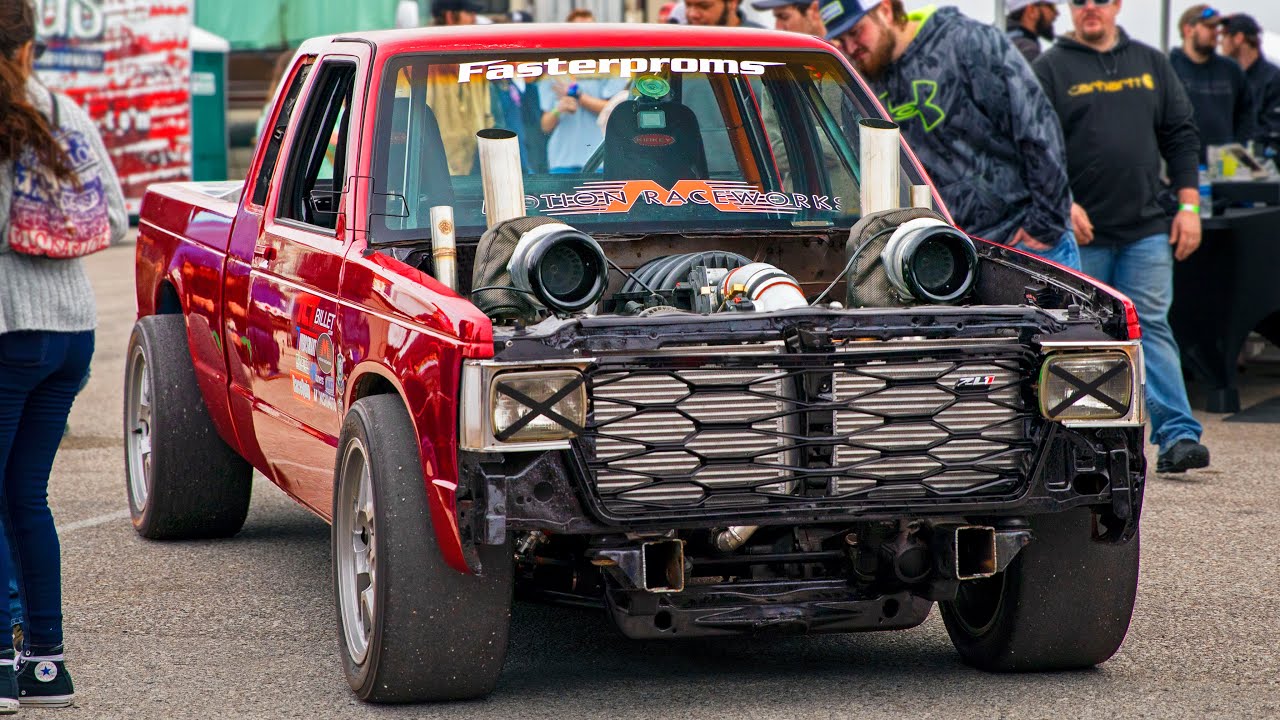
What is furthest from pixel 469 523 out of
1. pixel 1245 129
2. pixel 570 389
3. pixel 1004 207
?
pixel 1245 129

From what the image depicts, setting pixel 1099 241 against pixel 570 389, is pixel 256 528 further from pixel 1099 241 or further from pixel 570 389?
pixel 1099 241

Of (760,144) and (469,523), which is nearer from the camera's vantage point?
(469,523)

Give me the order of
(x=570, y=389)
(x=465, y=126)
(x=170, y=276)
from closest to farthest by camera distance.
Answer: (x=570, y=389), (x=465, y=126), (x=170, y=276)

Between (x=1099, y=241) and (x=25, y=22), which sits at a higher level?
(x=25, y=22)

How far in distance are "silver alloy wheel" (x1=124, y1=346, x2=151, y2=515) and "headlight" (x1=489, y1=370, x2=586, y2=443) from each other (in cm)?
329

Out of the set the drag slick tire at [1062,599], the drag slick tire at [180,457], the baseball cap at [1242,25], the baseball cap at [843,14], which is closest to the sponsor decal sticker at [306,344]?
the drag slick tire at [180,457]

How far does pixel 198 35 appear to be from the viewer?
81.0ft

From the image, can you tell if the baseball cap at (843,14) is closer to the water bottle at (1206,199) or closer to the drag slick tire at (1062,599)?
the drag slick tire at (1062,599)

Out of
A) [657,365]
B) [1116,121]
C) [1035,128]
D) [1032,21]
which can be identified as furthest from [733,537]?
[1032,21]

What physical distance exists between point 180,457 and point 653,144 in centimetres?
231

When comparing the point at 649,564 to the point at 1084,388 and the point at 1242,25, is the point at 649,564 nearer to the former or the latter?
the point at 1084,388

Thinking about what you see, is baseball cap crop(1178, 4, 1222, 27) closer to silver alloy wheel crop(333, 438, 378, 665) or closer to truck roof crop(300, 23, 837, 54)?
truck roof crop(300, 23, 837, 54)

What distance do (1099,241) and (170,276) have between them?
422cm

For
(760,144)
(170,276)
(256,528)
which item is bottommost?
(256,528)
